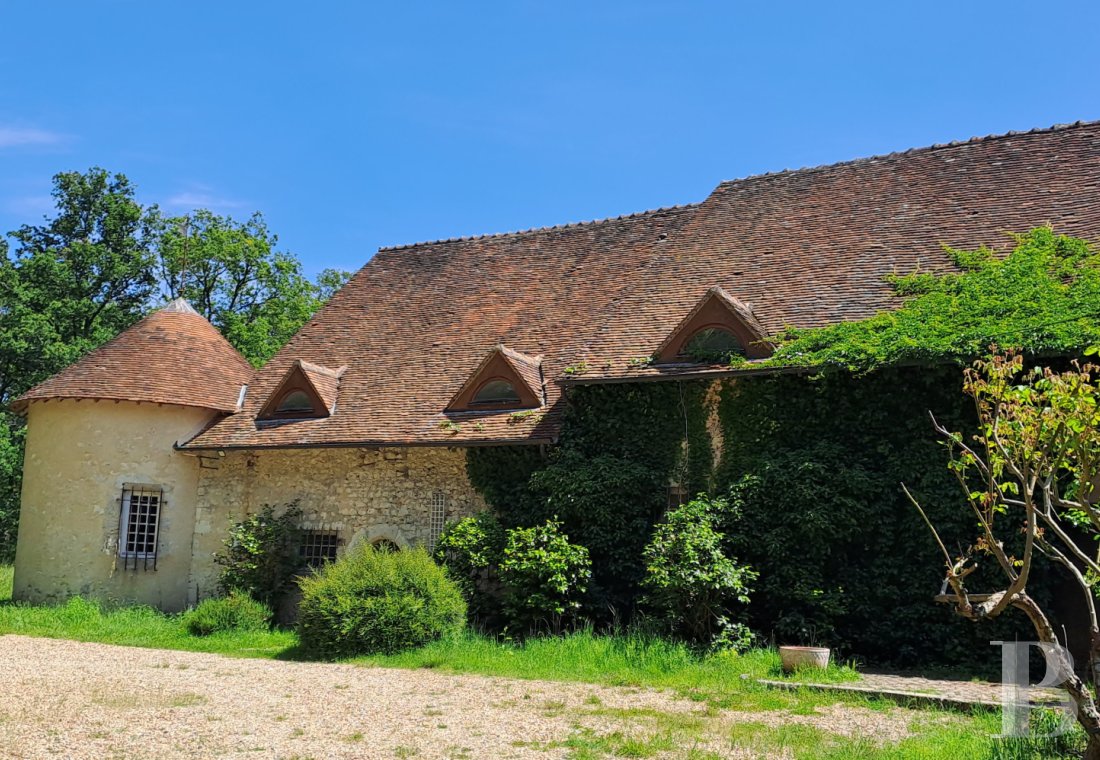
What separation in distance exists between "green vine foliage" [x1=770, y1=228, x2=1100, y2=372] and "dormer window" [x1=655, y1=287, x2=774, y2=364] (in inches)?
23.4

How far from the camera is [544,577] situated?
1383cm

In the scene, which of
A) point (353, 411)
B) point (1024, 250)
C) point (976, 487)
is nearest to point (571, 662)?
point (976, 487)

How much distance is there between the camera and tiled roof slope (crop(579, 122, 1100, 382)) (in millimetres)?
14758

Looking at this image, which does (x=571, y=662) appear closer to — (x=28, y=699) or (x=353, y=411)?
(x=28, y=699)

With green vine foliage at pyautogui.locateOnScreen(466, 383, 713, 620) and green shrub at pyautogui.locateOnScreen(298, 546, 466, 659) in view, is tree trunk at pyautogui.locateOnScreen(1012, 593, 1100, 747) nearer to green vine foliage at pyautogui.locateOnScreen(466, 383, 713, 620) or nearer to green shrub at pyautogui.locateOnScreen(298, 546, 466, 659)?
green vine foliage at pyautogui.locateOnScreen(466, 383, 713, 620)

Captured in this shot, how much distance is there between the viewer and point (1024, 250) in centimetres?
1394

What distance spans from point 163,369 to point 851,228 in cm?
1333

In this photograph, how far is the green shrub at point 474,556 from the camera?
48.0ft

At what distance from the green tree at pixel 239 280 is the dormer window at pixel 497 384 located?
19555 mm

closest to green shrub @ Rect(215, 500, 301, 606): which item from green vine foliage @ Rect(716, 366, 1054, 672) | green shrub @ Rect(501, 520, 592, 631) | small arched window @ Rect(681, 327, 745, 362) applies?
green shrub @ Rect(501, 520, 592, 631)

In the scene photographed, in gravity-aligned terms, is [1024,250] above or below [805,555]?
above

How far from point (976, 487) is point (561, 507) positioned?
585cm

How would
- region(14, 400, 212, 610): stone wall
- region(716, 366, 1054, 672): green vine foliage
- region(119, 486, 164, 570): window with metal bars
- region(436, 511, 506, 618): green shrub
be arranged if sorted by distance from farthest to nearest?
region(119, 486, 164, 570): window with metal bars → region(14, 400, 212, 610): stone wall → region(436, 511, 506, 618): green shrub → region(716, 366, 1054, 672): green vine foliage

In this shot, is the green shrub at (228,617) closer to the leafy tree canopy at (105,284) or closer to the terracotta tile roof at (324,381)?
the terracotta tile roof at (324,381)
